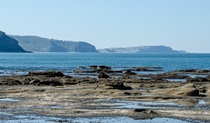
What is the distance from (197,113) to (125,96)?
13.2 metres

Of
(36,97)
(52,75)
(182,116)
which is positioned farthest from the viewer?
(52,75)

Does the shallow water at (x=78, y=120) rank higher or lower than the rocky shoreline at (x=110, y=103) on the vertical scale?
lower

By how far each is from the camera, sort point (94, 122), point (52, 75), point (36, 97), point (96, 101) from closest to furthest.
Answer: point (94, 122), point (96, 101), point (36, 97), point (52, 75)

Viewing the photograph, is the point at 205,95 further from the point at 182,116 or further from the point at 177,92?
the point at 182,116

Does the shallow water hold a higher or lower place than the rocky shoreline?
lower

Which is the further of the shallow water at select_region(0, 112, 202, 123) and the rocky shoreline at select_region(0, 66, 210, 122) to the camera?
the rocky shoreline at select_region(0, 66, 210, 122)

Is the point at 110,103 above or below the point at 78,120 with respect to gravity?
above

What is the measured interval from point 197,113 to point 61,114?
10.7 meters

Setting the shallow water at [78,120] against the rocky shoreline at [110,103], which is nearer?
the shallow water at [78,120]

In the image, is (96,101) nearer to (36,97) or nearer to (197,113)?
(36,97)

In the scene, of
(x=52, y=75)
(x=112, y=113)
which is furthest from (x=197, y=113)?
(x=52, y=75)

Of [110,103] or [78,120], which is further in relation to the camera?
[110,103]

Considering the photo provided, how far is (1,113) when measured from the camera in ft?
123

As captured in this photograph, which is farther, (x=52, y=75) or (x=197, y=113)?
(x=52, y=75)
